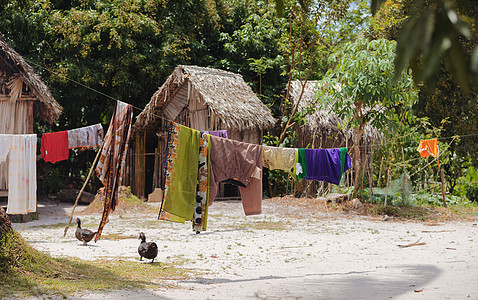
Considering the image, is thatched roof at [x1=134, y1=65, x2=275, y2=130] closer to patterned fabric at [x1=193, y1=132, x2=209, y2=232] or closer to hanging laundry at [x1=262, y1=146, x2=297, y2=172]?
hanging laundry at [x1=262, y1=146, x2=297, y2=172]

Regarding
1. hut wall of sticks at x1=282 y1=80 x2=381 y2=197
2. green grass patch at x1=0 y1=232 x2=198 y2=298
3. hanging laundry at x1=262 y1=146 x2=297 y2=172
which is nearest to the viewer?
green grass patch at x1=0 y1=232 x2=198 y2=298

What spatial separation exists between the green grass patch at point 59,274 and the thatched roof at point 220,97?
24.7ft

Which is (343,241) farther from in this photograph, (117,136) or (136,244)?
(117,136)

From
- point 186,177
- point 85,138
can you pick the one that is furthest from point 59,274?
point 85,138

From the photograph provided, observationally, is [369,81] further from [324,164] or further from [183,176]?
[183,176]

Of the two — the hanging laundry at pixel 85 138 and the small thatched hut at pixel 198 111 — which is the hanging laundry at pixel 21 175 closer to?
the hanging laundry at pixel 85 138

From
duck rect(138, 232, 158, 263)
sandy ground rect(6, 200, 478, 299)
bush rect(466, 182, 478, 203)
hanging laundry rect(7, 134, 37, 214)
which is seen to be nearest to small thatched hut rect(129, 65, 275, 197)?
sandy ground rect(6, 200, 478, 299)

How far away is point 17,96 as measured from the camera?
10.5m

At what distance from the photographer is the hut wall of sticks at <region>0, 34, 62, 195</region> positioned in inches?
397

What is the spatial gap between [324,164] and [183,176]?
10.5ft

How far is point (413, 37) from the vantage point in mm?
1388

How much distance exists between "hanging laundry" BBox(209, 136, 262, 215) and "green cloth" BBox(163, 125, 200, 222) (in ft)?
0.98

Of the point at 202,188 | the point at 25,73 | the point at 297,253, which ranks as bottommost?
the point at 297,253

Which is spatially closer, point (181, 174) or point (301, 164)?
point (181, 174)
